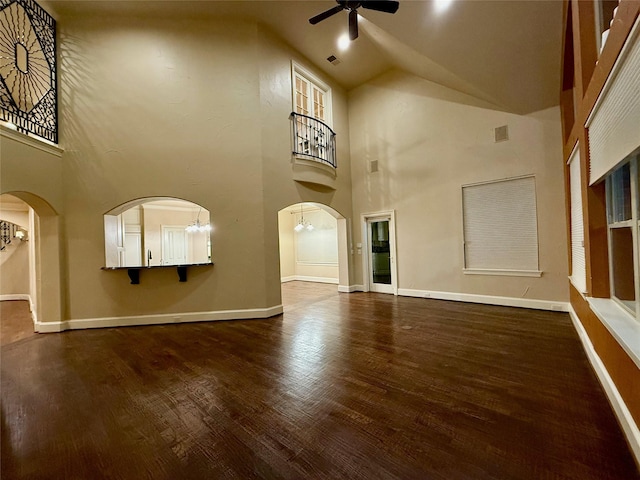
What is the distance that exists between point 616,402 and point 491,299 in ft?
11.1

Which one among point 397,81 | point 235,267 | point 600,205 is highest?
point 397,81

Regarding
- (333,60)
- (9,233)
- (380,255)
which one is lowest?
(380,255)

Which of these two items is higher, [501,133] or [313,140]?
[313,140]

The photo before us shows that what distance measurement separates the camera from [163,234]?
28.9 ft

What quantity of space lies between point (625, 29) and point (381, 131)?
16.9ft

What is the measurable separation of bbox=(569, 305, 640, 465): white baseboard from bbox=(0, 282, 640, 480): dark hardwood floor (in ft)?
0.17

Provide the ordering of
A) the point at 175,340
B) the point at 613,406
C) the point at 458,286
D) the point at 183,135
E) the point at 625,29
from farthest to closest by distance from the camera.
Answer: the point at 458,286
the point at 183,135
the point at 175,340
the point at 613,406
the point at 625,29

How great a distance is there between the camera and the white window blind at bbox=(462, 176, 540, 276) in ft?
15.2

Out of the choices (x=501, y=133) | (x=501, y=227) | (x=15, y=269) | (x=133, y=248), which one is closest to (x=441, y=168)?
(x=501, y=133)

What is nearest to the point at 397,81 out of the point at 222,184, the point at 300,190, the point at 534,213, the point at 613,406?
the point at 300,190

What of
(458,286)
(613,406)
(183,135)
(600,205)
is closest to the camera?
(613,406)

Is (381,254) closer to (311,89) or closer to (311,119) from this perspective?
(311,119)

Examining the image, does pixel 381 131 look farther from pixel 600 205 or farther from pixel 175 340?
pixel 175 340

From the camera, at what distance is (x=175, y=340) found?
364cm
